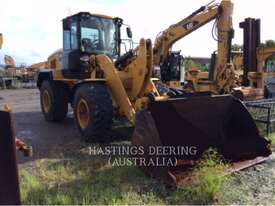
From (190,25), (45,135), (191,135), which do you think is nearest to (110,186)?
(191,135)

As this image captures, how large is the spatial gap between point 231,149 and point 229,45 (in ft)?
17.5

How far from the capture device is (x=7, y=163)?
3.03 metres

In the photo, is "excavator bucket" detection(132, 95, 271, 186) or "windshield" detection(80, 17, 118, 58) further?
"windshield" detection(80, 17, 118, 58)

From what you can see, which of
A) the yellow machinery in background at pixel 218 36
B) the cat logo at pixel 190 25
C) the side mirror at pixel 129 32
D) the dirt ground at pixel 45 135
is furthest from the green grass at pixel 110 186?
the cat logo at pixel 190 25

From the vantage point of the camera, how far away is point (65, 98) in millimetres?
9227

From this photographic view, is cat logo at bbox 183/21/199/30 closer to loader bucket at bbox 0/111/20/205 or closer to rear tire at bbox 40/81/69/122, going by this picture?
rear tire at bbox 40/81/69/122

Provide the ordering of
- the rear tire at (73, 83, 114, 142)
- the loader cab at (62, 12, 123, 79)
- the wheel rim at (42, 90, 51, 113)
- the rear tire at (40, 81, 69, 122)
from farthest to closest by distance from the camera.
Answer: the wheel rim at (42, 90, 51, 113) → the rear tire at (40, 81, 69, 122) → the loader cab at (62, 12, 123, 79) → the rear tire at (73, 83, 114, 142)

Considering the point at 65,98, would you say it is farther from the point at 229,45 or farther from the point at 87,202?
the point at 87,202

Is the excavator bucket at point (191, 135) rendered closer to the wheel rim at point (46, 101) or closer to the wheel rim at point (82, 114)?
the wheel rim at point (82, 114)

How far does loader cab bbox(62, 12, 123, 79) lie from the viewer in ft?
27.3

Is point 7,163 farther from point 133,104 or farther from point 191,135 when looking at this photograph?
point 133,104

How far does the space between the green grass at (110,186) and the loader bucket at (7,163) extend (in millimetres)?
1009

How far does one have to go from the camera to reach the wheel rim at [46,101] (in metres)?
9.41

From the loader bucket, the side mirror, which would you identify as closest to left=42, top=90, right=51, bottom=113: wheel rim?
the side mirror
